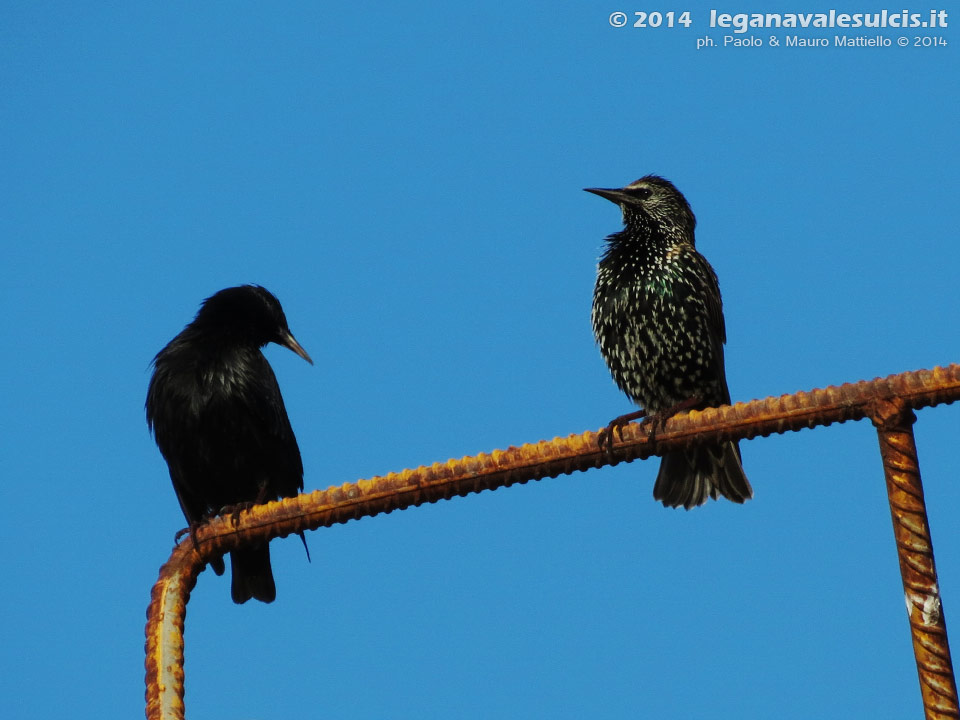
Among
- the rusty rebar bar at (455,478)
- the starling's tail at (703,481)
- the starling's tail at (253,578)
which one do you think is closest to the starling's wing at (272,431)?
the starling's tail at (253,578)

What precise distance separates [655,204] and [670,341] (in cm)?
90

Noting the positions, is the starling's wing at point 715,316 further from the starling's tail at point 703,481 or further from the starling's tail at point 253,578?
the starling's tail at point 253,578

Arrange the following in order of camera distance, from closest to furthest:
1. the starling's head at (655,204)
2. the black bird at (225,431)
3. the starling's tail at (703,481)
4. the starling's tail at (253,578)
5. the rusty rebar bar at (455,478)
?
1. the rusty rebar bar at (455,478)
2. the starling's tail at (703,481)
3. the starling's tail at (253,578)
4. the black bird at (225,431)
5. the starling's head at (655,204)

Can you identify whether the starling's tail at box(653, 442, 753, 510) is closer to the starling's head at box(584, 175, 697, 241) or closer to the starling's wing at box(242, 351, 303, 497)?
the starling's head at box(584, 175, 697, 241)

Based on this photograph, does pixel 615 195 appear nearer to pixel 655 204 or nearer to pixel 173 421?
pixel 655 204

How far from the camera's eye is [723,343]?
5457mm

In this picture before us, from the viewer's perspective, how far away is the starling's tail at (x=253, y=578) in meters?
5.23

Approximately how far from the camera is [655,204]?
578cm

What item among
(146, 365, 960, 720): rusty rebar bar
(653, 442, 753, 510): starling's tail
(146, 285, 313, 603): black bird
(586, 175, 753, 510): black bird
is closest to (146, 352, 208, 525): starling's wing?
(146, 285, 313, 603): black bird

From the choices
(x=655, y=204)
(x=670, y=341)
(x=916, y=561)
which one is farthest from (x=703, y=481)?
(x=916, y=561)

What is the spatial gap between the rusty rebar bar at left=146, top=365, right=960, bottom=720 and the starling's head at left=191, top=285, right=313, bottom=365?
3.69m

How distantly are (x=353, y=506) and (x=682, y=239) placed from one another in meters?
3.95

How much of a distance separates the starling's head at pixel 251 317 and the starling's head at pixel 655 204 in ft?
5.20

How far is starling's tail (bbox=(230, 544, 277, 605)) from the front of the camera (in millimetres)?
5234
